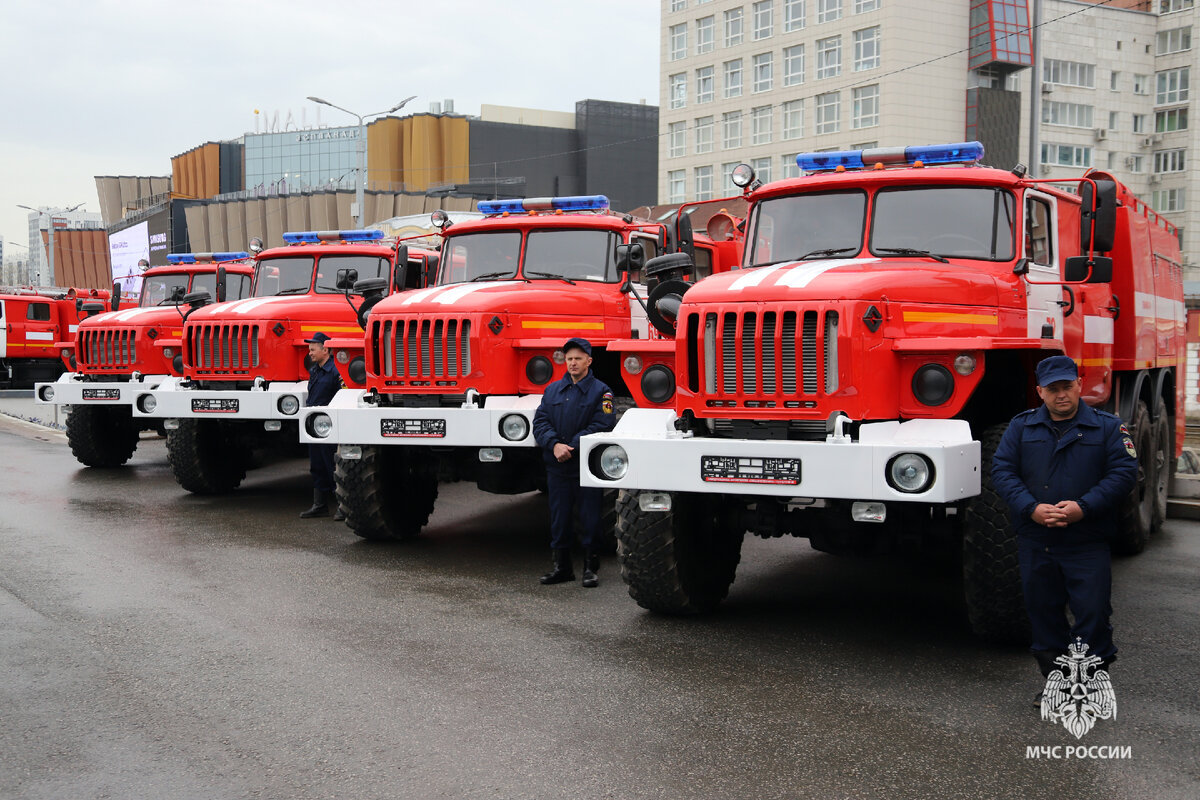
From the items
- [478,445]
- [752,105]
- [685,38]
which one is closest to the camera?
[478,445]

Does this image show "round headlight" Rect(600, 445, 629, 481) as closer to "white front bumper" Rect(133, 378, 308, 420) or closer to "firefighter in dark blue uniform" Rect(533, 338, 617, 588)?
"firefighter in dark blue uniform" Rect(533, 338, 617, 588)

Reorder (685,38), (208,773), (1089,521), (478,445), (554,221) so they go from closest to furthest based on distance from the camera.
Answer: (208,773) → (1089,521) → (478,445) → (554,221) → (685,38)

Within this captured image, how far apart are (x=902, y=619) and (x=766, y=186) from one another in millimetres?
2852

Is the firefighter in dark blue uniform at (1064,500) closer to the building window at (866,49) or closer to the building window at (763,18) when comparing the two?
the building window at (866,49)

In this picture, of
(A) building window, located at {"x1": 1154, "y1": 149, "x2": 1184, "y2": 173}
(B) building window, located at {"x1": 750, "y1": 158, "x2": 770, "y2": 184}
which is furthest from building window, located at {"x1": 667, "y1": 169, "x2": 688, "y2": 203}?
(A) building window, located at {"x1": 1154, "y1": 149, "x2": 1184, "y2": 173}

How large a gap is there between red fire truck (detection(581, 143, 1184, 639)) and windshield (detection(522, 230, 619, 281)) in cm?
248

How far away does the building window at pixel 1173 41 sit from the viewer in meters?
65.4

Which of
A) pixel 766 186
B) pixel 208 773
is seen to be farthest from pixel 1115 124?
pixel 208 773

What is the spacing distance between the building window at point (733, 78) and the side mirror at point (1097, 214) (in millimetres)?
54096

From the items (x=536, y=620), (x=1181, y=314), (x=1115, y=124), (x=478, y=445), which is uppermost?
(x=1115, y=124)

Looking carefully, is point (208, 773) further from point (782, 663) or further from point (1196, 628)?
point (1196, 628)

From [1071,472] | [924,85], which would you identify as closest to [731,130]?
[924,85]

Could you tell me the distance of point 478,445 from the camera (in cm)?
883

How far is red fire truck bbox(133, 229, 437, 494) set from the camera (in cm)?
1176
